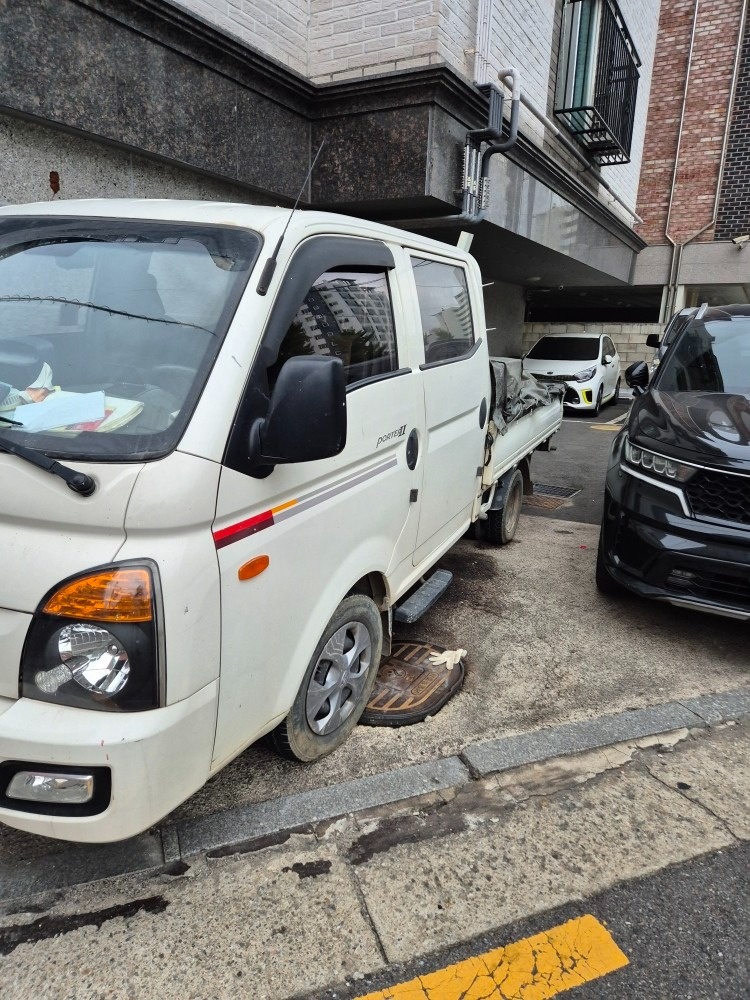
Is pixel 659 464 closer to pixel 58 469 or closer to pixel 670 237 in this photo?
pixel 58 469

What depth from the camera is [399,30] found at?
6.88 metres

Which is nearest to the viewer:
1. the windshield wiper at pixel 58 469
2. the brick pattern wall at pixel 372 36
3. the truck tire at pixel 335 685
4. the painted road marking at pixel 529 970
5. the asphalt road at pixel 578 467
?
the windshield wiper at pixel 58 469

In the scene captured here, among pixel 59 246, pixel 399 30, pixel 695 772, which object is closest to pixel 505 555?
pixel 695 772

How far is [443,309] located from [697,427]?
167 centimetres

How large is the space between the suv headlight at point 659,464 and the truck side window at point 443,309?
1.23 meters

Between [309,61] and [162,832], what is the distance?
7730 millimetres

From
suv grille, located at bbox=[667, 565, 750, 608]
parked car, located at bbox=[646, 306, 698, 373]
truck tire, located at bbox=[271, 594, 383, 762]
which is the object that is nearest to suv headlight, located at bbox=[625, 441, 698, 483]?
suv grille, located at bbox=[667, 565, 750, 608]

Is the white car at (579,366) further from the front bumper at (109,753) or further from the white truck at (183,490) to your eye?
the front bumper at (109,753)

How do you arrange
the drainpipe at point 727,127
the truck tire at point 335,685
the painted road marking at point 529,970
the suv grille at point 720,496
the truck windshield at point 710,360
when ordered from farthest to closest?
the drainpipe at point 727,127 → the truck windshield at point 710,360 → the suv grille at point 720,496 → the truck tire at point 335,685 → the painted road marking at point 529,970

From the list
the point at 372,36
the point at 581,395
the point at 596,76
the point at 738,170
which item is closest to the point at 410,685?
the point at 372,36

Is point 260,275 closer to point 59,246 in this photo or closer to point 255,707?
point 59,246

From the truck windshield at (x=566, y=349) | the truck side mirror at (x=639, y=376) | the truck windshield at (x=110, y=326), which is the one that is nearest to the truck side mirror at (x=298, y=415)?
the truck windshield at (x=110, y=326)

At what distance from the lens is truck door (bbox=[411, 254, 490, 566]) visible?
3.41 m

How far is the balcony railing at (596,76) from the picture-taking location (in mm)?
10344
